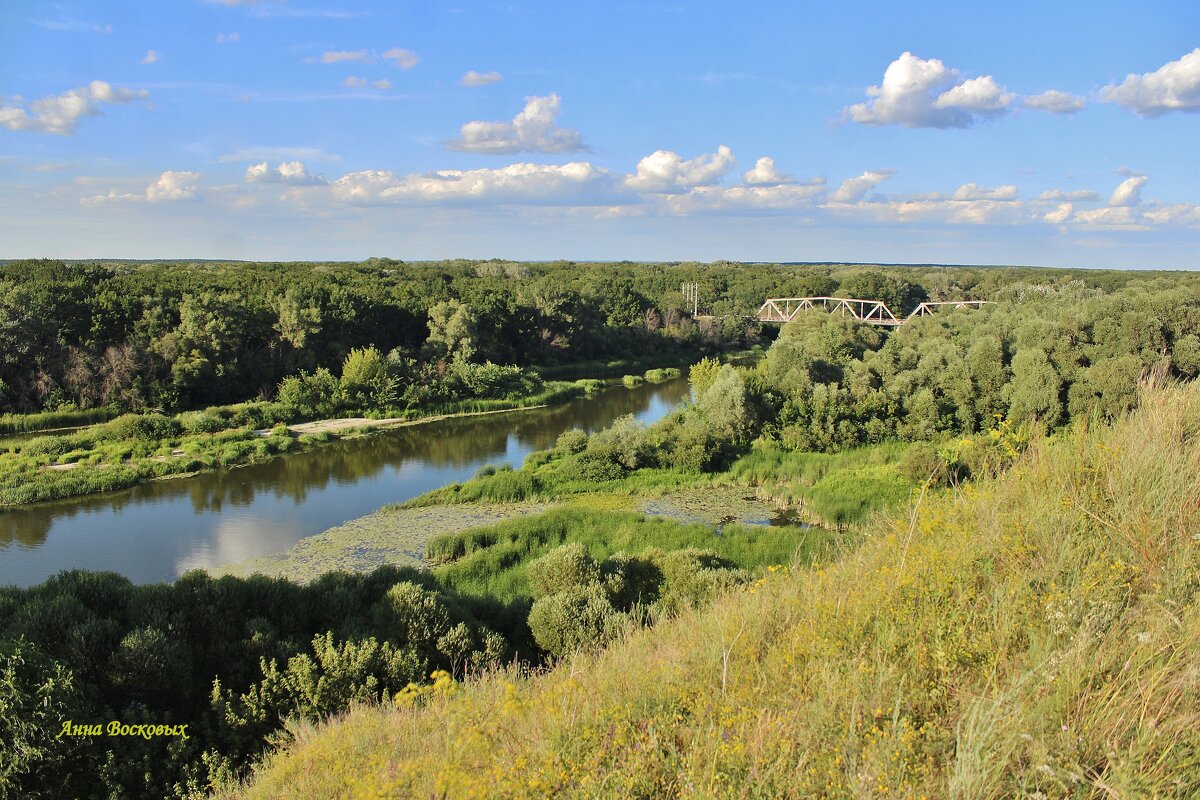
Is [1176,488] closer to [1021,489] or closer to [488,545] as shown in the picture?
[1021,489]

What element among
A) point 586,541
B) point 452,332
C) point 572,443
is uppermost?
point 452,332

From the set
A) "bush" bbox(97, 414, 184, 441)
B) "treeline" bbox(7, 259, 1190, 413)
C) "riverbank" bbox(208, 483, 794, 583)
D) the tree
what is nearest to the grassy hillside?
"riverbank" bbox(208, 483, 794, 583)

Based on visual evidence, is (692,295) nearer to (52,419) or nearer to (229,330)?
(229,330)

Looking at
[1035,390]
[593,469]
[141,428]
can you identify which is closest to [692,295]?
[1035,390]

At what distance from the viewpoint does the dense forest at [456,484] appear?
6.55 m

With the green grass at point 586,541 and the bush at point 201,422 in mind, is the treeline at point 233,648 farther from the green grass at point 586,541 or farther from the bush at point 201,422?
the bush at point 201,422

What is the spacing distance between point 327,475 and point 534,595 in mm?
13114

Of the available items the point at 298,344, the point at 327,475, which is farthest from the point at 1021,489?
the point at 298,344

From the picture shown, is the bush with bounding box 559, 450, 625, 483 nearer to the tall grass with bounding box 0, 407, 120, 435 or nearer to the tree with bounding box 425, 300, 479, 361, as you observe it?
the tree with bounding box 425, 300, 479, 361

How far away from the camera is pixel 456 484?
759 inches

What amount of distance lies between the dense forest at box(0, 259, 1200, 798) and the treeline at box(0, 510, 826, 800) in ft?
0.09

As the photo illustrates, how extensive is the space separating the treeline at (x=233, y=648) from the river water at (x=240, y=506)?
6.47 metres

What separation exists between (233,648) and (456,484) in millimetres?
11712

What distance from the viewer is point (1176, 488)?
432cm
